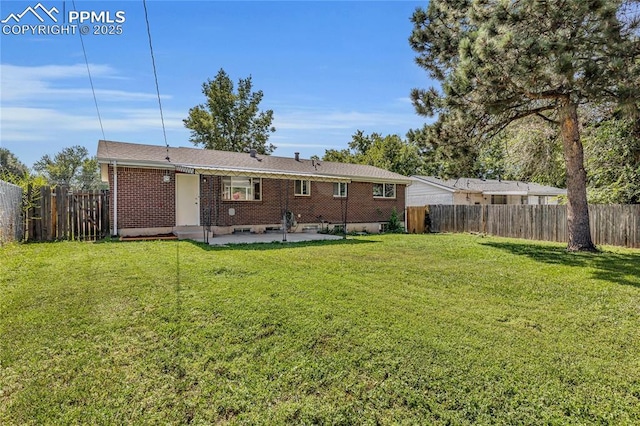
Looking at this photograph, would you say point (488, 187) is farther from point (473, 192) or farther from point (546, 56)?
point (546, 56)

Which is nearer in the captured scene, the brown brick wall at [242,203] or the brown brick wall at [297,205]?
the brown brick wall at [242,203]

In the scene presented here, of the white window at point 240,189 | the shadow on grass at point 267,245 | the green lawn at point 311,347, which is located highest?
the white window at point 240,189

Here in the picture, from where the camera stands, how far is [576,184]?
9.88 m

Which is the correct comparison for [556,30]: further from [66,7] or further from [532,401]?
[66,7]

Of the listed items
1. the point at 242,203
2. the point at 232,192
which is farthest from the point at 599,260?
the point at 232,192

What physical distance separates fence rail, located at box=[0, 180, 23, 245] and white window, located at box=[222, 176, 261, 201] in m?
6.02

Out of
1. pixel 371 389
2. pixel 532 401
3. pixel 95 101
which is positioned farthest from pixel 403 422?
pixel 95 101

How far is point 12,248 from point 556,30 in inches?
547

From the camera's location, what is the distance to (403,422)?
7.75ft

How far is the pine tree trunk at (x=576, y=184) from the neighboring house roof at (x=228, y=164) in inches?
290

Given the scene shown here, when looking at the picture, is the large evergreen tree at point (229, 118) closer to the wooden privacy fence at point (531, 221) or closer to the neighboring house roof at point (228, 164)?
the neighboring house roof at point (228, 164)

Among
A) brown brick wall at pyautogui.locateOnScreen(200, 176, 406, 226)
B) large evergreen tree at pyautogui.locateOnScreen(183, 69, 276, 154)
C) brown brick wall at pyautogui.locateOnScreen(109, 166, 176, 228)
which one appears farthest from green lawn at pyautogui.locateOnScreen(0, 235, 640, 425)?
large evergreen tree at pyautogui.locateOnScreen(183, 69, 276, 154)

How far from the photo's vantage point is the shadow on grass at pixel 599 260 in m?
6.66

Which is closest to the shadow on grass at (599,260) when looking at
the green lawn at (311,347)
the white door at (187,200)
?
the green lawn at (311,347)
